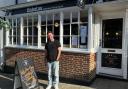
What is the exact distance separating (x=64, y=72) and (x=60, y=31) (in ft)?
5.39

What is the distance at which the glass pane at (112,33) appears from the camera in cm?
823

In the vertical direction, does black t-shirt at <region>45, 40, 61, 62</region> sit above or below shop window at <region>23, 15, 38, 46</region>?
below

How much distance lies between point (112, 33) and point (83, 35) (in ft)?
4.37

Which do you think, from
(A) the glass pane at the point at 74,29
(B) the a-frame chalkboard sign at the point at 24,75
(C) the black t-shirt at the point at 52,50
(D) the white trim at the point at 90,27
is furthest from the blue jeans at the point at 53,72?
(A) the glass pane at the point at 74,29

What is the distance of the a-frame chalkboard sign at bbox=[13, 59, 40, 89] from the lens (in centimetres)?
688

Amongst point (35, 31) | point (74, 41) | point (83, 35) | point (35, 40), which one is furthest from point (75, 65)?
point (35, 31)

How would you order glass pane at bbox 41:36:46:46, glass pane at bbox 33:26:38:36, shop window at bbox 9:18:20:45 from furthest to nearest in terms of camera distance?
1. shop window at bbox 9:18:20:45
2. glass pane at bbox 33:26:38:36
3. glass pane at bbox 41:36:46:46

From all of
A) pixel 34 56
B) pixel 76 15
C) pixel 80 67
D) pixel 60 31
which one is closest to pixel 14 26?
pixel 34 56

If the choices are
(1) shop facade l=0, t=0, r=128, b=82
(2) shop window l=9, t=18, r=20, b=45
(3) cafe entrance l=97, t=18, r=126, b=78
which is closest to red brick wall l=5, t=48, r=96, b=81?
(1) shop facade l=0, t=0, r=128, b=82

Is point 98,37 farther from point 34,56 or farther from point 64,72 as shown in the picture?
point 34,56

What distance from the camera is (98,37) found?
28.1ft

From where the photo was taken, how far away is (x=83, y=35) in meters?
7.92

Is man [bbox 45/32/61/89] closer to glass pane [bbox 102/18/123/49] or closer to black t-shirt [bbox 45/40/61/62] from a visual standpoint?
black t-shirt [bbox 45/40/61/62]

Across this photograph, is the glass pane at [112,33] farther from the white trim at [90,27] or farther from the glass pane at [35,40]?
the glass pane at [35,40]
